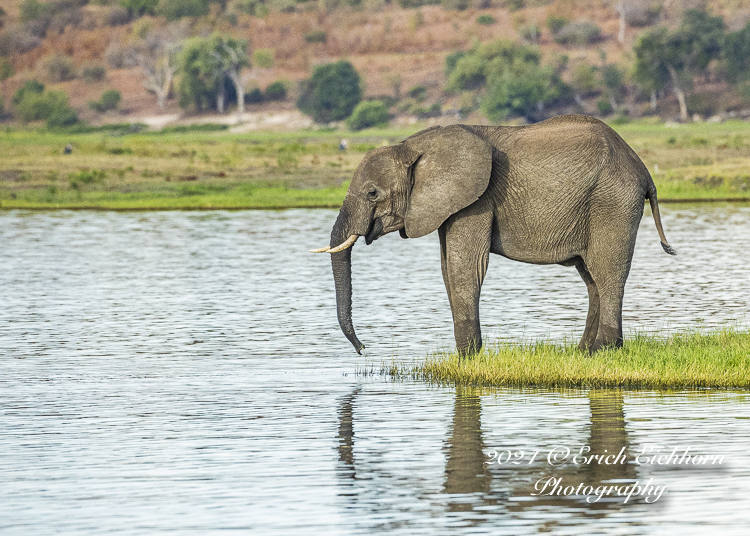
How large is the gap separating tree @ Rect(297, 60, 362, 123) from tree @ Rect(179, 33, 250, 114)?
701 centimetres

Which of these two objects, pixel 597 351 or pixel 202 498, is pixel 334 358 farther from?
pixel 202 498

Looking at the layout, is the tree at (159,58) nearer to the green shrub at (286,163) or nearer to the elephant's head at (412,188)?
the green shrub at (286,163)

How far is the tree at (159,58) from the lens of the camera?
462 feet

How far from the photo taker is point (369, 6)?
17275 cm

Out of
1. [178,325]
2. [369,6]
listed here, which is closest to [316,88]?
[369,6]

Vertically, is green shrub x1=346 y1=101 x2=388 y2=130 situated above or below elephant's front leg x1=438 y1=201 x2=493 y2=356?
below

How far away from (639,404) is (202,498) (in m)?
4.72

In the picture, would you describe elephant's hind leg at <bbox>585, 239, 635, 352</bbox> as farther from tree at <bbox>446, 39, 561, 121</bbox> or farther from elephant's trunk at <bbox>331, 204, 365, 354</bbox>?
tree at <bbox>446, 39, 561, 121</bbox>

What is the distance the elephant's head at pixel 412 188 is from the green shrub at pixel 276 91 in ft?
400

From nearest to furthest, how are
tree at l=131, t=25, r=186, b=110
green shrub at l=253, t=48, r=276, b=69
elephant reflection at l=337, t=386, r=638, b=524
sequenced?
1. elephant reflection at l=337, t=386, r=638, b=524
2. tree at l=131, t=25, r=186, b=110
3. green shrub at l=253, t=48, r=276, b=69

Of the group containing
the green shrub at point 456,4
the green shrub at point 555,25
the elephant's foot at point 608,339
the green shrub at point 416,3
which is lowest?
the elephant's foot at point 608,339

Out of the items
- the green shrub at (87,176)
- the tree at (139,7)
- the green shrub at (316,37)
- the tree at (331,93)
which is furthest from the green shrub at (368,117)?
the tree at (139,7)

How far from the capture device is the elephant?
46.6 ft

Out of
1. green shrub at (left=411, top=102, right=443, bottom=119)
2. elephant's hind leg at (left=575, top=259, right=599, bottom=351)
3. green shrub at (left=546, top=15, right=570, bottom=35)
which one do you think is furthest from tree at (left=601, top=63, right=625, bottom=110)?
elephant's hind leg at (left=575, top=259, right=599, bottom=351)
